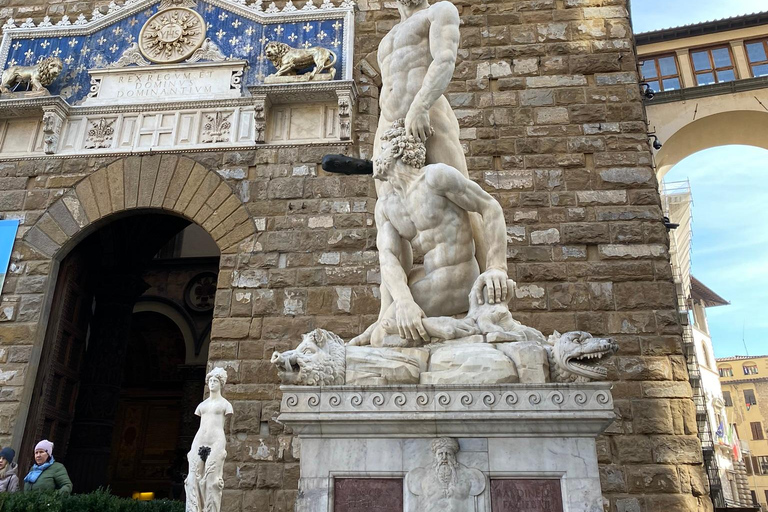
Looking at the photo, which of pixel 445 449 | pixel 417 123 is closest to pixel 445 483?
pixel 445 449

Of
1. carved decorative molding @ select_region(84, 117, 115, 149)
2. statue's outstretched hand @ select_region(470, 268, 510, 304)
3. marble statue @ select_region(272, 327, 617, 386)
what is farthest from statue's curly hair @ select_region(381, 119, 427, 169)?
carved decorative molding @ select_region(84, 117, 115, 149)

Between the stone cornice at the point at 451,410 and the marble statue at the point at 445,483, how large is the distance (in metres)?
0.10

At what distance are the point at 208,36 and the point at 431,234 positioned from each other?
18.7ft

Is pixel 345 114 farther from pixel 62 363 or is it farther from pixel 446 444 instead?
pixel 446 444

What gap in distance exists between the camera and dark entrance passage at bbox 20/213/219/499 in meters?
7.56

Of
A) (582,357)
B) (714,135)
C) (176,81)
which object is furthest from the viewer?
(714,135)

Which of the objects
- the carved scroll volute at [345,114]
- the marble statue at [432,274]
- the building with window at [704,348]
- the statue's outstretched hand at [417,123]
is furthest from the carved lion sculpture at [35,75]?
the building with window at [704,348]

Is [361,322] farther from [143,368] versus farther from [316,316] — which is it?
[143,368]

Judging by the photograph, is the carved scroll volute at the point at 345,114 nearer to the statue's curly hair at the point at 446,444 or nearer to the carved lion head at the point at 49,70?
the carved lion head at the point at 49,70

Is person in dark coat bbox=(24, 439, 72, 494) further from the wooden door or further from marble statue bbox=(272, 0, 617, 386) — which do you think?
marble statue bbox=(272, 0, 617, 386)

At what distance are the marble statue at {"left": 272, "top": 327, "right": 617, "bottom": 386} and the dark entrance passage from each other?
517cm

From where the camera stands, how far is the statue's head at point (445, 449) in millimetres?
2760

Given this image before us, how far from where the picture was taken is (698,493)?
18.5 feet

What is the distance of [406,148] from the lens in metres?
3.70
